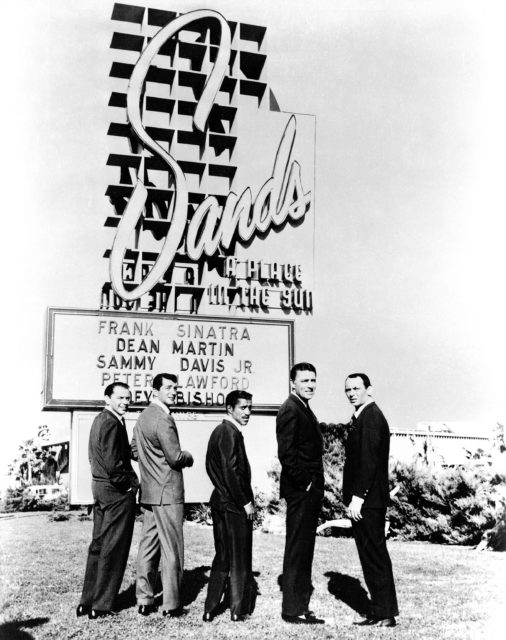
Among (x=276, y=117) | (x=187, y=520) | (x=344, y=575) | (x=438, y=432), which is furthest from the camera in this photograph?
(x=438, y=432)

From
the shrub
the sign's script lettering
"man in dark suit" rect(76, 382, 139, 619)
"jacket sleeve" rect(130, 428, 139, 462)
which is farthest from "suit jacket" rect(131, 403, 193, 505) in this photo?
the shrub

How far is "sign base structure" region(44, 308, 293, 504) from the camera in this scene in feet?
28.2

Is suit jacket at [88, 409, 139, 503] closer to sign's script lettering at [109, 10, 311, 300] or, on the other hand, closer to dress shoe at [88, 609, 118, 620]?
dress shoe at [88, 609, 118, 620]

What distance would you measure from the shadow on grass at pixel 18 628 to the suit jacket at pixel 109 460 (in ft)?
3.31

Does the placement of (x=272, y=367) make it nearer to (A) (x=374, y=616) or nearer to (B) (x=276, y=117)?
(B) (x=276, y=117)

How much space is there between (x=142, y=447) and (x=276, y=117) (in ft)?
17.5

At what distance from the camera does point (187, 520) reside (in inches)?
434

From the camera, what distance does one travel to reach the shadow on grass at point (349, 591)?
649 cm

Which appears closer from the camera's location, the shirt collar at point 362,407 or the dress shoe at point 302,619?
the dress shoe at point 302,619

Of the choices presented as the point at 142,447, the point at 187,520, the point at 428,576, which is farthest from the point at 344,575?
the point at 187,520

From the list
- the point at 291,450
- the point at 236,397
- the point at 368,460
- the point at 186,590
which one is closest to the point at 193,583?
the point at 186,590

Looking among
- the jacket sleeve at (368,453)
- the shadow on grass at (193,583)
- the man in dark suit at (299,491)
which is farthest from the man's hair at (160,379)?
the shadow on grass at (193,583)

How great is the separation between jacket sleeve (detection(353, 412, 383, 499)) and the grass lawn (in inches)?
41.6

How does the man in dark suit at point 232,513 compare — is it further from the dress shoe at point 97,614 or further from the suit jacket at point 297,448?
the dress shoe at point 97,614
